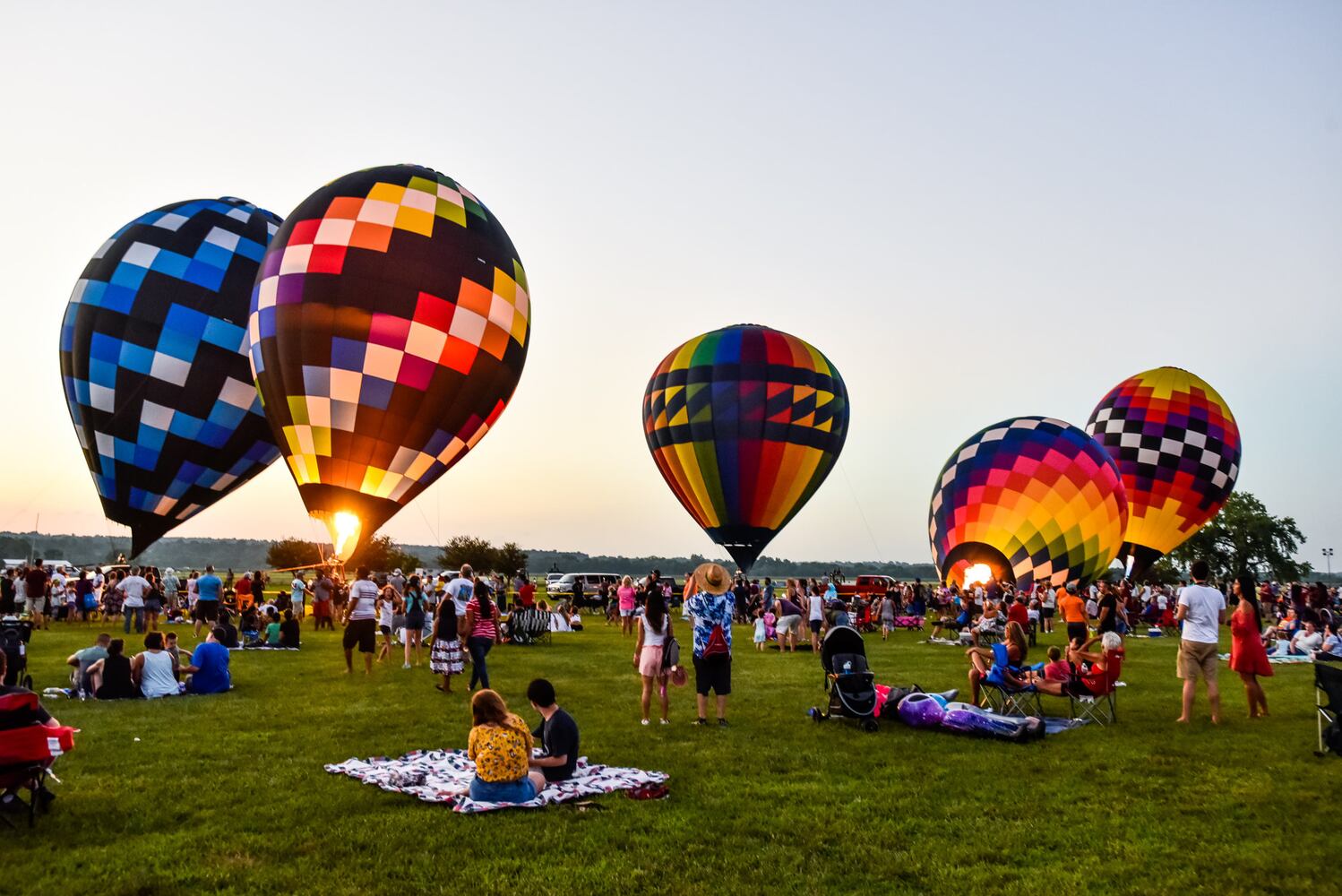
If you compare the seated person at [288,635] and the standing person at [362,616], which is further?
the seated person at [288,635]

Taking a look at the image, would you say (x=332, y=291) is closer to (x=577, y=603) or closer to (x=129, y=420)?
(x=129, y=420)

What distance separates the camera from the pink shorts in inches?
385

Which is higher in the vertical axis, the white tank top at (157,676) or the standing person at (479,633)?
the standing person at (479,633)

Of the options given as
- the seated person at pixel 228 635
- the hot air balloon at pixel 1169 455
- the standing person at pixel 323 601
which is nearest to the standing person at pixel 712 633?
the seated person at pixel 228 635

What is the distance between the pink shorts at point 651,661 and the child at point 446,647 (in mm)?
3437

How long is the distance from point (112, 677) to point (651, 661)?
260 inches

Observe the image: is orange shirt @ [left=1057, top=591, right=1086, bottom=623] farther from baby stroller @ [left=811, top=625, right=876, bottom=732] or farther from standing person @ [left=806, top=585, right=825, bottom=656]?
baby stroller @ [left=811, top=625, right=876, bottom=732]

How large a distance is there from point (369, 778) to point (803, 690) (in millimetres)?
6839

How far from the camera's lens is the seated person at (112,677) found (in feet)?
36.4

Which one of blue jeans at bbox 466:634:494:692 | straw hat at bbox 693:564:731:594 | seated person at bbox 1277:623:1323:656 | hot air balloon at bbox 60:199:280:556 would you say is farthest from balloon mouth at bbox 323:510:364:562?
seated person at bbox 1277:623:1323:656

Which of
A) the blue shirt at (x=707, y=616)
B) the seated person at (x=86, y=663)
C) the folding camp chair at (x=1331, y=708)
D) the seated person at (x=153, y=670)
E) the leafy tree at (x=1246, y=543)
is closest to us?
the folding camp chair at (x=1331, y=708)

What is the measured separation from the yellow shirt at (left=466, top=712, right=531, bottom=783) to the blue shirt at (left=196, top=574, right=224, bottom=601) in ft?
50.0

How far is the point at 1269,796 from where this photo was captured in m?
6.70

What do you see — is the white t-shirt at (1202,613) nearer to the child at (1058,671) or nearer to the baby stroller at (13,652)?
the child at (1058,671)
